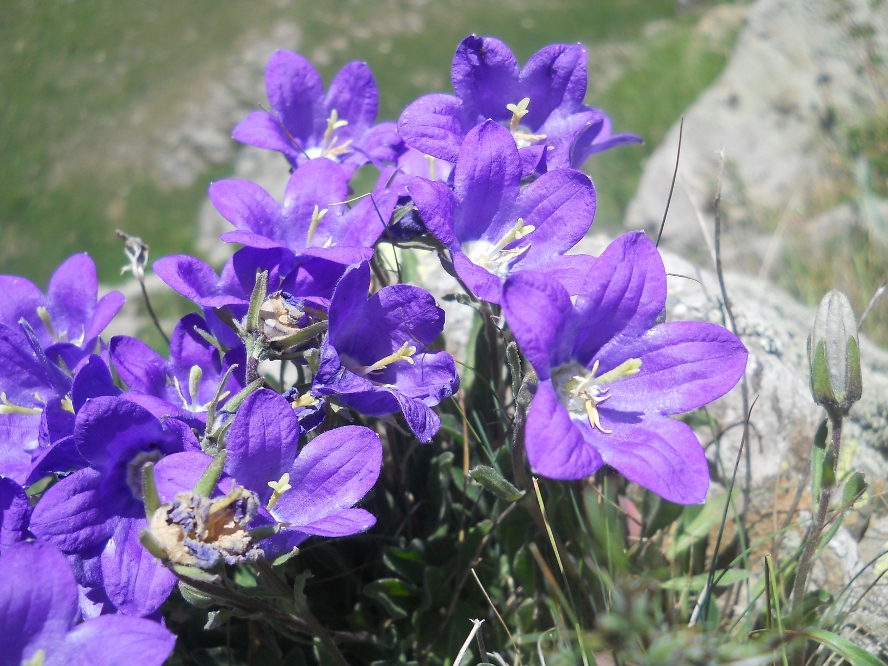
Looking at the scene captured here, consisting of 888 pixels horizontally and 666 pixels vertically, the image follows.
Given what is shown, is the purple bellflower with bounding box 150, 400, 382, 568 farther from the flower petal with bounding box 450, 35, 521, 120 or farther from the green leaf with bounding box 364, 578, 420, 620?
the flower petal with bounding box 450, 35, 521, 120

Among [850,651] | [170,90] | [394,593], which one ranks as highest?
[170,90]

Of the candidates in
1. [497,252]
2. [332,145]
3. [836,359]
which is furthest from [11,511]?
[836,359]

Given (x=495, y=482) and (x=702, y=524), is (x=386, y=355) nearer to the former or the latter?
(x=495, y=482)

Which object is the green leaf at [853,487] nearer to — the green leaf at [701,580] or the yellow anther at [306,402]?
the green leaf at [701,580]

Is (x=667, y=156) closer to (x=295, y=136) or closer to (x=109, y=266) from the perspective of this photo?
(x=295, y=136)

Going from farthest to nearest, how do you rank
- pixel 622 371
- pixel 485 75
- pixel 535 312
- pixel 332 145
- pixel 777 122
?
pixel 777 122
pixel 332 145
pixel 485 75
pixel 622 371
pixel 535 312

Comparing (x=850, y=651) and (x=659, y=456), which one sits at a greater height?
(x=659, y=456)
